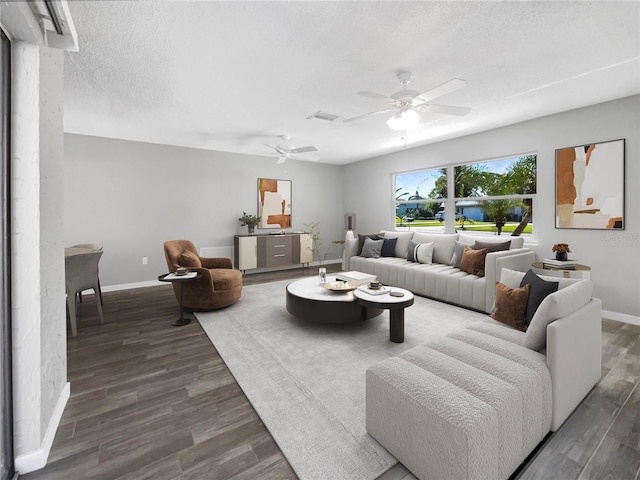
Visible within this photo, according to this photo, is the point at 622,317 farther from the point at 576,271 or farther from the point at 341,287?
→ the point at 341,287

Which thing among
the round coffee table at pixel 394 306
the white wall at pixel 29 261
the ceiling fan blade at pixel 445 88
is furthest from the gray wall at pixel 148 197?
the ceiling fan blade at pixel 445 88

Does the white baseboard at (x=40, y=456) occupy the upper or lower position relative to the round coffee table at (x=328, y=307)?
lower

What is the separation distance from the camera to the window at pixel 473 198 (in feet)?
15.2

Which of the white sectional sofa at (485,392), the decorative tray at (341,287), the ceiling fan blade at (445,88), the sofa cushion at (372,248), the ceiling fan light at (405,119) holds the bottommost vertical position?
the white sectional sofa at (485,392)

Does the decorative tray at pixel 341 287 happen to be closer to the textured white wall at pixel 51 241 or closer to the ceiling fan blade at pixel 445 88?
the ceiling fan blade at pixel 445 88

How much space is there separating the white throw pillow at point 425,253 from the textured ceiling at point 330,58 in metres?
1.99

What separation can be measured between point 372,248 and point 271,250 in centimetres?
218

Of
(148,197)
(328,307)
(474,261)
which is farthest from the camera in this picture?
(148,197)

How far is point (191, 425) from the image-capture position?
186cm

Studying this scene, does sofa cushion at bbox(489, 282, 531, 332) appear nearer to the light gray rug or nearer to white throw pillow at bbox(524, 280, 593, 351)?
white throw pillow at bbox(524, 280, 593, 351)

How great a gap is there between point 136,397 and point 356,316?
6.57 feet

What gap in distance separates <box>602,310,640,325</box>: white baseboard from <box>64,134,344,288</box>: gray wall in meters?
6.02

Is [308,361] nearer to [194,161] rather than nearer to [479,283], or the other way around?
[479,283]

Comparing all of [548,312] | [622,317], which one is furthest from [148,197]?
[622,317]
